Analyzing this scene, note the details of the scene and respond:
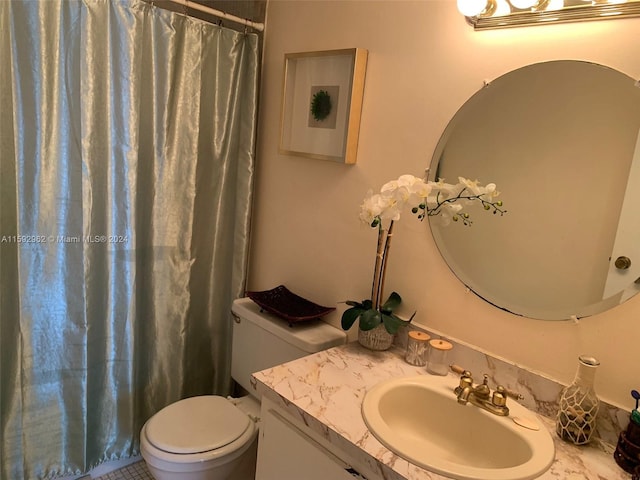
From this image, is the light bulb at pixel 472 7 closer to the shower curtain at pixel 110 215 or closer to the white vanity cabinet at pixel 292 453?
the shower curtain at pixel 110 215

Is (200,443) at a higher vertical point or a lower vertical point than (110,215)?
lower

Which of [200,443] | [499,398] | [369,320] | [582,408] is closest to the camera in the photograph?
[582,408]

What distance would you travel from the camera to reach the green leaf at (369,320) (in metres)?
1.50

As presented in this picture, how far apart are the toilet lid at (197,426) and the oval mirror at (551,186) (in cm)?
99

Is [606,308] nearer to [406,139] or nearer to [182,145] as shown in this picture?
[406,139]

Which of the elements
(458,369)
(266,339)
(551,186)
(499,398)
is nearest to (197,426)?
(266,339)

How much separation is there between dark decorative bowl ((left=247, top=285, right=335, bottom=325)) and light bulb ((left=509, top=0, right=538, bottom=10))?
1.15m

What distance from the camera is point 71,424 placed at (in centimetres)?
184

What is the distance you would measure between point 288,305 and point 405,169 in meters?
0.74

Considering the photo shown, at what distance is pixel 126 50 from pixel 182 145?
392 millimetres

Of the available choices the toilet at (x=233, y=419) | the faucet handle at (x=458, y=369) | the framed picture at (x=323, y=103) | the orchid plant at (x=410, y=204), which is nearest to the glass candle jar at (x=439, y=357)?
the faucet handle at (x=458, y=369)

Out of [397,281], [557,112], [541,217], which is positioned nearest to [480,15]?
[557,112]

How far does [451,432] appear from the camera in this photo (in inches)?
51.8

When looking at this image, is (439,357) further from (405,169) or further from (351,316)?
(405,169)
